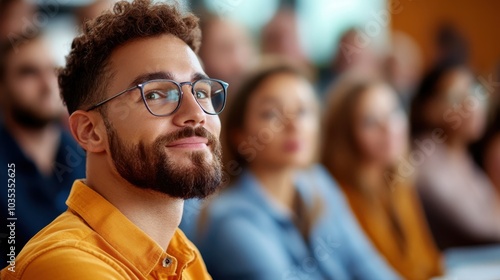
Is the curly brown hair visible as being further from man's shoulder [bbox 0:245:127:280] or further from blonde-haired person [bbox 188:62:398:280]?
blonde-haired person [bbox 188:62:398:280]

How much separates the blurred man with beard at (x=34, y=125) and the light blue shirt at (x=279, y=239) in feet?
0.94

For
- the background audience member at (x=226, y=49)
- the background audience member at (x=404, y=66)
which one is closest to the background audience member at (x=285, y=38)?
the background audience member at (x=226, y=49)

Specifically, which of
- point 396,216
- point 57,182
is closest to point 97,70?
point 57,182

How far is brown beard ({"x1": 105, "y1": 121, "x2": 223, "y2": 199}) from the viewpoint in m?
0.82

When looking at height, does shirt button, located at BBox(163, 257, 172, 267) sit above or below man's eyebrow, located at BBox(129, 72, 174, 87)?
below

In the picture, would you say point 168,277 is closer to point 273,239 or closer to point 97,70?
point 97,70

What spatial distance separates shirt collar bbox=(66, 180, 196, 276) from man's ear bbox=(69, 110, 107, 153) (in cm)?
6

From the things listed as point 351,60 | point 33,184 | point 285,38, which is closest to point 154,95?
point 33,184

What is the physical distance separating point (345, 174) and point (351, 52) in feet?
1.28

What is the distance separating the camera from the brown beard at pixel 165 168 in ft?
2.70

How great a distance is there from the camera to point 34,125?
146 centimetres

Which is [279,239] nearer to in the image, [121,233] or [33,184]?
[33,184]

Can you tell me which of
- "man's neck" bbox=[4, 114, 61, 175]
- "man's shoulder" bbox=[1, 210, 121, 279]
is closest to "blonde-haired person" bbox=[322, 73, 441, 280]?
"man's neck" bbox=[4, 114, 61, 175]

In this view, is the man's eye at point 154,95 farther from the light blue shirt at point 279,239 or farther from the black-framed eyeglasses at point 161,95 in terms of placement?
the light blue shirt at point 279,239
